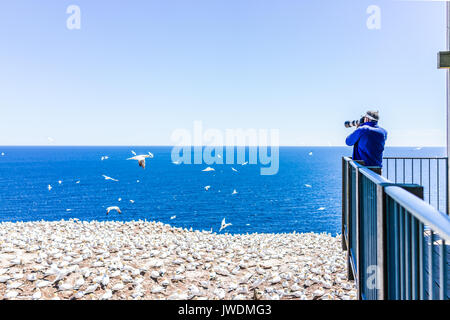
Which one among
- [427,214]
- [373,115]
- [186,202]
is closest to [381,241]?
[427,214]

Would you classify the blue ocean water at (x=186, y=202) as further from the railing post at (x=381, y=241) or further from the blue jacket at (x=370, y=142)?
the railing post at (x=381, y=241)

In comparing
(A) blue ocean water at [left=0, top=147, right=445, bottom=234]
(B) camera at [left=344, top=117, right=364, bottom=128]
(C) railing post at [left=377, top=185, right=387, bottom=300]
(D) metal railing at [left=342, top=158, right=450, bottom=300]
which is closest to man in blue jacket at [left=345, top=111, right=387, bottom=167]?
(B) camera at [left=344, top=117, right=364, bottom=128]

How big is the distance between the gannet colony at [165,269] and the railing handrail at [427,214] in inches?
113

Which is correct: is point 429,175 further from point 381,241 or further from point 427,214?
point 427,214

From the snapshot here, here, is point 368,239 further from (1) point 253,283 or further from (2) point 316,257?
(2) point 316,257

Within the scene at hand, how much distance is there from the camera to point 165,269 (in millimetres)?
4340

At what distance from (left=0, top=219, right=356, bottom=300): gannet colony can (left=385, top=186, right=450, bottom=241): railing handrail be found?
286 centimetres

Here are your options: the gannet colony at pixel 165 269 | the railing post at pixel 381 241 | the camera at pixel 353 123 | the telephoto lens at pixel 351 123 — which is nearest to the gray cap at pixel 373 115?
the camera at pixel 353 123

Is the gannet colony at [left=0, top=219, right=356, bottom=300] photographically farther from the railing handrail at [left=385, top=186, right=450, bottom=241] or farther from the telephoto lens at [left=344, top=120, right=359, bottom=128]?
the railing handrail at [left=385, top=186, right=450, bottom=241]

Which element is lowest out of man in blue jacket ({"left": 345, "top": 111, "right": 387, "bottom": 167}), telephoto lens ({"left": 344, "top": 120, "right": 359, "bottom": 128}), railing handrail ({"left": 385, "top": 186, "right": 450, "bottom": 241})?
railing handrail ({"left": 385, "top": 186, "right": 450, "bottom": 241})

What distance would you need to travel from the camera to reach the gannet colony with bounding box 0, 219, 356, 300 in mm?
3697

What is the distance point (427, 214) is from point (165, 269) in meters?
3.95

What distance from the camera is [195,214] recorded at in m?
47.9

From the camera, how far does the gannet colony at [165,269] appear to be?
A: 12.1 feet
